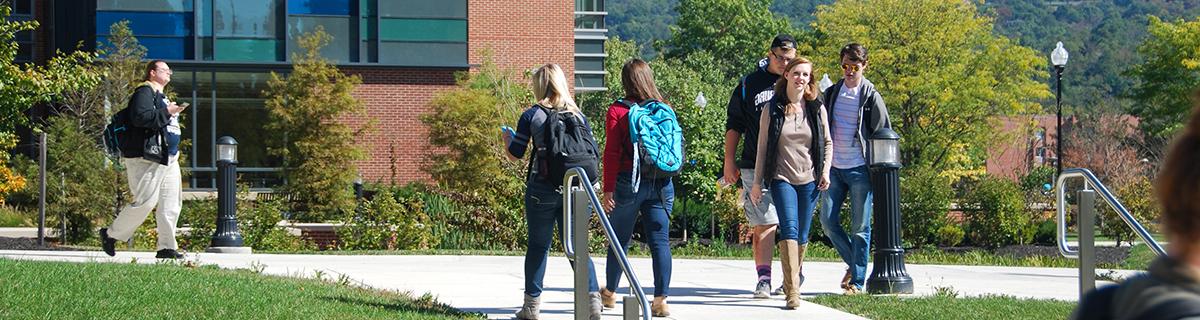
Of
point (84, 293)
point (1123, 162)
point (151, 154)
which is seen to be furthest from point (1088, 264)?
point (1123, 162)

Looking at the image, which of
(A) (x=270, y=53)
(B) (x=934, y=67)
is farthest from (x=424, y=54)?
(B) (x=934, y=67)

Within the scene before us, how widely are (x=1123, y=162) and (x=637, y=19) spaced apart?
147 metres

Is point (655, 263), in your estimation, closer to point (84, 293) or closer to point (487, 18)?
point (84, 293)

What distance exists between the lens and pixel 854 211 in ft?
28.6

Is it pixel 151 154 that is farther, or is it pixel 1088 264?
pixel 151 154

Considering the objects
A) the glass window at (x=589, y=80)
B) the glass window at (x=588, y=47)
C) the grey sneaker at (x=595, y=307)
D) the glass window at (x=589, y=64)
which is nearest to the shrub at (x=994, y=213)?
the grey sneaker at (x=595, y=307)

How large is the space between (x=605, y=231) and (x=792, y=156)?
2.06 meters

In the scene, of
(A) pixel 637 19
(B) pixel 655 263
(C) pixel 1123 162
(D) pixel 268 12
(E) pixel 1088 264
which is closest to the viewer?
(E) pixel 1088 264

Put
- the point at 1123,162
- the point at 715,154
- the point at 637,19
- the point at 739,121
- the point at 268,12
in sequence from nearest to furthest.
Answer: the point at 739,121 → the point at 715,154 → the point at 268,12 → the point at 1123,162 → the point at 637,19

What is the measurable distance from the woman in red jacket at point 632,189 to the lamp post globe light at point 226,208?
301 inches

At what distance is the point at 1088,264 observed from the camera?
6695mm

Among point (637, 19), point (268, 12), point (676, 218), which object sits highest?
point (637, 19)

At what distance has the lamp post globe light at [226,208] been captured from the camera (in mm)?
14219

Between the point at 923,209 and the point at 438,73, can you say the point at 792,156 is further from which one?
the point at 438,73
